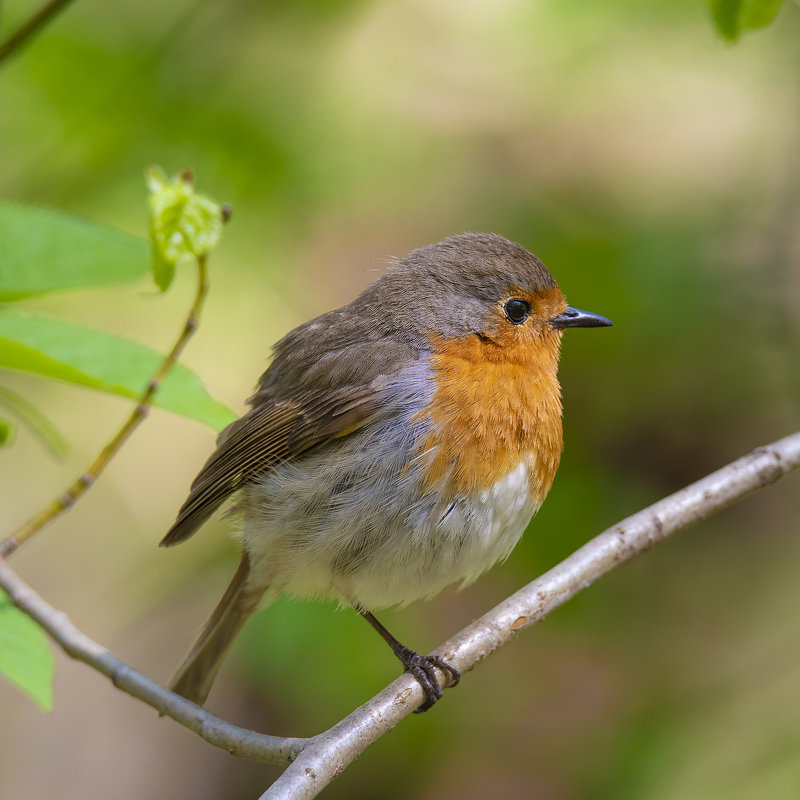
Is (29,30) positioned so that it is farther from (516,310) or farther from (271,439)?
(516,310)

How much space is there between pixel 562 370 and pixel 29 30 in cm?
273

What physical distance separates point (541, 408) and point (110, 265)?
1.44 m

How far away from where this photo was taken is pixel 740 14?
93.7 inches

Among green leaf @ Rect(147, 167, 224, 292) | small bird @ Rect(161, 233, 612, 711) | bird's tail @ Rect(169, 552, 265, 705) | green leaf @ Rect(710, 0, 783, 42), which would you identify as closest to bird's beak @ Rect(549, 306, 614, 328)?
→ small bird @ Rect(161, 233, 612, 711)

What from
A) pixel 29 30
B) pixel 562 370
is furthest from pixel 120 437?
pixel 562 370

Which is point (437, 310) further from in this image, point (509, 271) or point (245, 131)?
point (245, 131)

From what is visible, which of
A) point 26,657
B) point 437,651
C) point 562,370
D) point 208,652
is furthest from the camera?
point 562,370

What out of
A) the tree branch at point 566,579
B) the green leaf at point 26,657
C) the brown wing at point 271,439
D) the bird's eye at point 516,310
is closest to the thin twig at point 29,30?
the brown wing at point 271,439

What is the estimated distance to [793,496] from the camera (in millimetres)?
5652

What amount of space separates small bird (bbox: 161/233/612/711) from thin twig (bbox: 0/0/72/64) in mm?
1283

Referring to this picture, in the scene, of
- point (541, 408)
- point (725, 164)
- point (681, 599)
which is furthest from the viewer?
point (725, 164)

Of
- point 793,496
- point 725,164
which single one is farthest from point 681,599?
point 725,164

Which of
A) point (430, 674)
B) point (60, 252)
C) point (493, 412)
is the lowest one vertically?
point (430, 674)

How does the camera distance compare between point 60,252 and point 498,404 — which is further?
point 498,404
